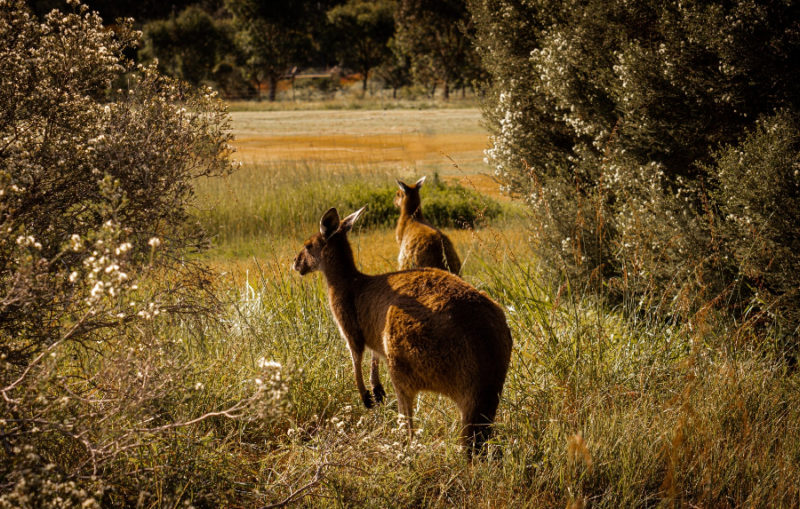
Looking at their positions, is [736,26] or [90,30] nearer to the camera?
[90,30]

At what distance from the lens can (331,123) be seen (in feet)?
105

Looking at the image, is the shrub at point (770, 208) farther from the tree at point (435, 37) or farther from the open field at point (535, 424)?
the tree at point (435, 37)

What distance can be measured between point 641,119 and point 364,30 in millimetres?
62881

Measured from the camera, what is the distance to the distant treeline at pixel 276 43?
177ft

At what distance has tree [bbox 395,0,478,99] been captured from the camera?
4581cm

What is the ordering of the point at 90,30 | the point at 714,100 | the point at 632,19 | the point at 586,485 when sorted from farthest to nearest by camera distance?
the point at 632,19 < the point at 714,100 < the point at 90,30 < the point at 586,485

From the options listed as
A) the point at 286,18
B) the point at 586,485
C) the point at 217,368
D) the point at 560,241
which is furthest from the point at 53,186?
the point at 286,18

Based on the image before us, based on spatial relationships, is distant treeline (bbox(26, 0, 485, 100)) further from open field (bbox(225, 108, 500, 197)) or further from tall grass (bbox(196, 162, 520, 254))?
tall grass (bbox(196, 162, 520, 254))

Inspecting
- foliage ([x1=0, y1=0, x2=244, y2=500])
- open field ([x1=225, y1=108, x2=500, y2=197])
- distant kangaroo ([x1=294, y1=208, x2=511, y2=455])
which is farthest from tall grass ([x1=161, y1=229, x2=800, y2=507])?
open field ([x1=225, y1=108, x2=500, y2=197])

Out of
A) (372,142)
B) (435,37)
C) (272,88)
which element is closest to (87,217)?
(372,142)

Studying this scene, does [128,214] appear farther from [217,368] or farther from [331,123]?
[331,123]

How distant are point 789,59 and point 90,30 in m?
5.98

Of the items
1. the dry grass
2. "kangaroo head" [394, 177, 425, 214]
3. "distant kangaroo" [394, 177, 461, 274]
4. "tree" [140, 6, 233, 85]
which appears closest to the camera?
"distant kangaroo" [394, 177, 461, 274]

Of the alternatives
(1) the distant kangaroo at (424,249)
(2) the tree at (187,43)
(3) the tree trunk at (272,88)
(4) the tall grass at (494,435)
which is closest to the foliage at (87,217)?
(4) the tall grass at (494,435)
